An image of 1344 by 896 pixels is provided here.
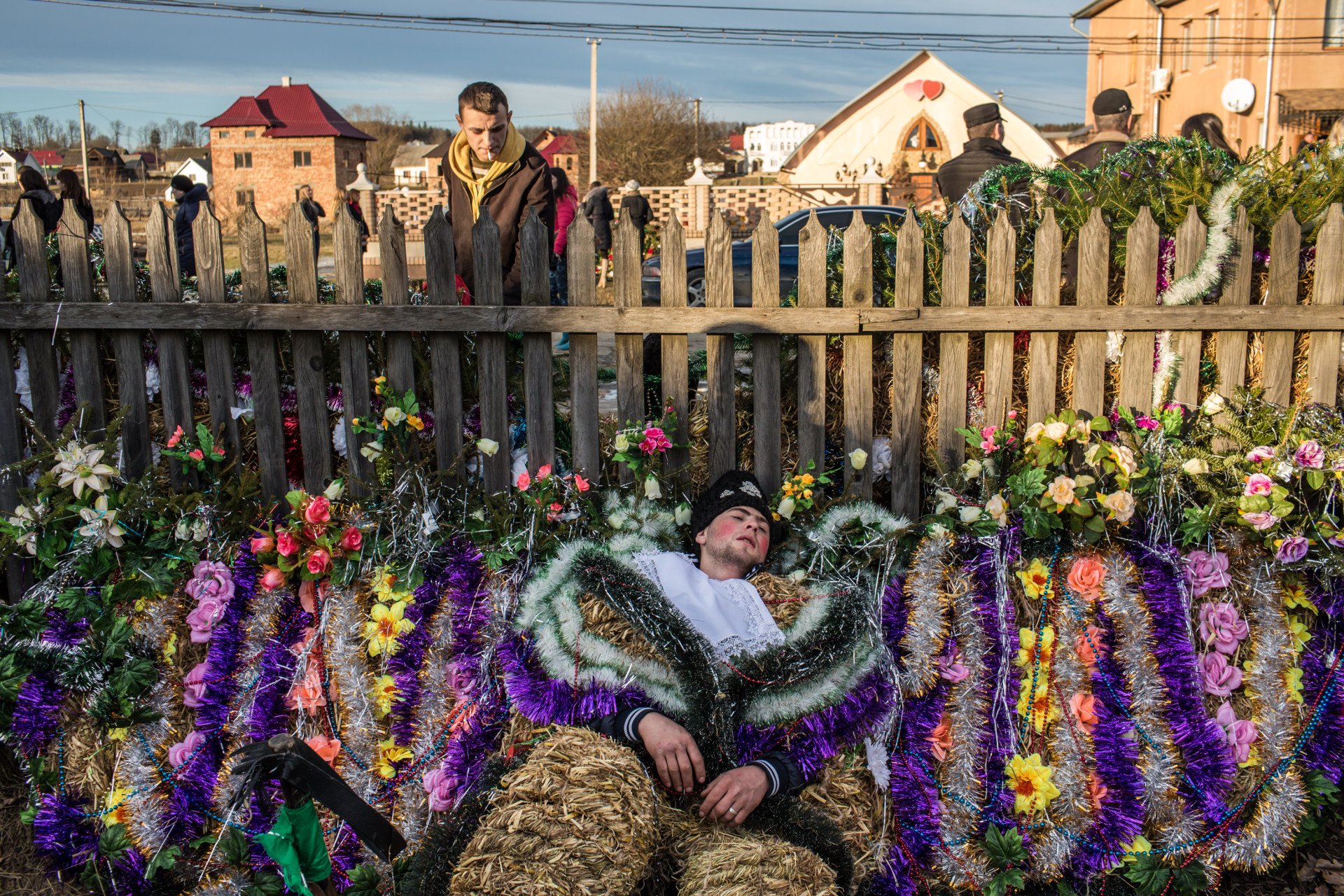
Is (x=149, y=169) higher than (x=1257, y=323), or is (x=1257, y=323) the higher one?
(x=149, y=169)

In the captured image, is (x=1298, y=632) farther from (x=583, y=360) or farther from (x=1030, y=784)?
(x=583, y=360)

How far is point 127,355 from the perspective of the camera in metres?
3.35

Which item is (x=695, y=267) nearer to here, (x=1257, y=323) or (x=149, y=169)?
(x=1257, y=323)

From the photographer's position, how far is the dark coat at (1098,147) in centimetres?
495

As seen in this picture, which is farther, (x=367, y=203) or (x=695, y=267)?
(x=367, y=203)

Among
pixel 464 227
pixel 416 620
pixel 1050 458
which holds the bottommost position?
pixel 416 620

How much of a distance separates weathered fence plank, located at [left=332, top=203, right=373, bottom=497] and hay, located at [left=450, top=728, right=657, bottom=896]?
144 centimetres

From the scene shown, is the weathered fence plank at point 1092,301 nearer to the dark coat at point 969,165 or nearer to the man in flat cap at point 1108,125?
the man in flat cap at point 1108,125

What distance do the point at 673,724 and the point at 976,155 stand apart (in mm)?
4417

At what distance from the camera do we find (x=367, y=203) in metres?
24.0

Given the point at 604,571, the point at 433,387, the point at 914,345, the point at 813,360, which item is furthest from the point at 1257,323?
the point at 433,387

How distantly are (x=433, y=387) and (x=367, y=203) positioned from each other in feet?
73.5

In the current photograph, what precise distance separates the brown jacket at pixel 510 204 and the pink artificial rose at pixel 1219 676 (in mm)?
2890

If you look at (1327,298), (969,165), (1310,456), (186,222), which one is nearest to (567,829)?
(1310,456)
